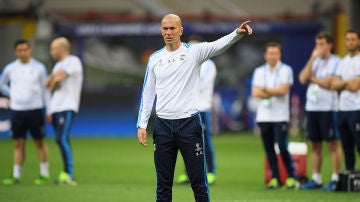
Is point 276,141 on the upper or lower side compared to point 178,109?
lower

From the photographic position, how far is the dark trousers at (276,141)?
14.7m

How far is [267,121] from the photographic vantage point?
581 inches

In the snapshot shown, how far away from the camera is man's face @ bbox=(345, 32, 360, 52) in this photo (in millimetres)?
14148

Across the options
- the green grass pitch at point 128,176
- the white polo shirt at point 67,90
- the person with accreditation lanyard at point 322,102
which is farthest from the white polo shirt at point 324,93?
the white polo shirt at point 67,90

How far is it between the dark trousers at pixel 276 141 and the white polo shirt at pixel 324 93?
62 centimetres

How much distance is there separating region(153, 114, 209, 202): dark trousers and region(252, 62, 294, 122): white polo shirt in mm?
4718

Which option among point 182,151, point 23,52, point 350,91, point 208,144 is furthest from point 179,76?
point 23,52

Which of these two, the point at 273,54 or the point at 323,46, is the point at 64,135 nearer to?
the point at 273,54

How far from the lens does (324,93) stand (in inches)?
585

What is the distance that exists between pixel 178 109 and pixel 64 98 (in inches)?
222

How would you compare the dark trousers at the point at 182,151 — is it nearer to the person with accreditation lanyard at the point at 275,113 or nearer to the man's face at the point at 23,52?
the person with accreditation lanyard at the point at 275,113

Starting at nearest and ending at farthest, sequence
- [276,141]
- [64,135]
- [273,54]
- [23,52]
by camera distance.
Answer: [276,141], [273,54], [64,135], [23,52]

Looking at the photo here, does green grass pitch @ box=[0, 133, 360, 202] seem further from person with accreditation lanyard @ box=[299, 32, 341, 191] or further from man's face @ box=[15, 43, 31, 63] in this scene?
man's face @ box=[15, 43, 31, 63]

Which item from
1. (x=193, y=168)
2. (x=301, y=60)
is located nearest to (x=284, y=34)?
(x=301, y=60)
